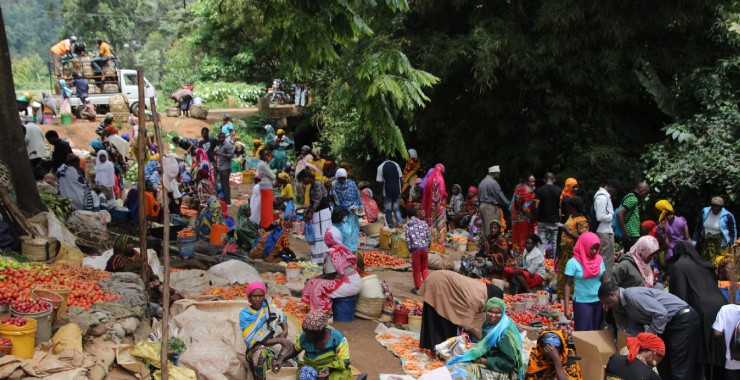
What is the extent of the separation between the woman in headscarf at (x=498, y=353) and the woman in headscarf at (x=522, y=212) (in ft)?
19.5

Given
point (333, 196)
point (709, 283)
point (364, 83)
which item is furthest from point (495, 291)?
point (333, 196)

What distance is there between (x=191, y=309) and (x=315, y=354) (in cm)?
211

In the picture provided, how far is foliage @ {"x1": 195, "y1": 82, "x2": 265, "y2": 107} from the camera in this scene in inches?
1249

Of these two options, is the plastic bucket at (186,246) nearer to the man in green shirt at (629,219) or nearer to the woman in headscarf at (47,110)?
the man in green shirt at (629,219)

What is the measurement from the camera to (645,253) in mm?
7973

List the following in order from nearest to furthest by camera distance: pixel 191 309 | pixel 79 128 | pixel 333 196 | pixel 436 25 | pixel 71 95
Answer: pixel 191 309
pixel 333 196
pixel 436 25
pixel 79 128
pixel 71 95

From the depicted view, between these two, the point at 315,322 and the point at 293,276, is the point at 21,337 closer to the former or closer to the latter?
the point at 315,322

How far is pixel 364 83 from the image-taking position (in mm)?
8641

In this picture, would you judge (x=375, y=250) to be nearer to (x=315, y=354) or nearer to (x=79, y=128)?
(x=315, y=354)

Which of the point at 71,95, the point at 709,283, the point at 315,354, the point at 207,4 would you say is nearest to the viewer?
the point at 315,354

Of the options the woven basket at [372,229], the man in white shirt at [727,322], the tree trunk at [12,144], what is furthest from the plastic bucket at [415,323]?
the woven basket at [372,229]

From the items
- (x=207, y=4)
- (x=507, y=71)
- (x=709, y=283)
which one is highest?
(x=207, y=4)

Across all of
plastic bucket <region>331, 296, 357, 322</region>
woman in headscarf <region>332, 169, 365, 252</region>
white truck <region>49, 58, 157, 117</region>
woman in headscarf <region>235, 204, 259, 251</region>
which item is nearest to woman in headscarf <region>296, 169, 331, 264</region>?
woman in headscarf <region>332, 169, 365, 252</region>

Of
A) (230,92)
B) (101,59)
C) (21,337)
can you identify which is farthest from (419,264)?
(230,92)
